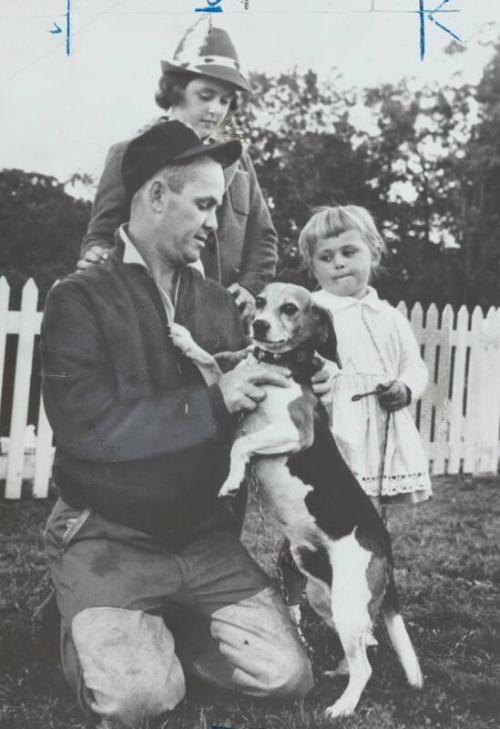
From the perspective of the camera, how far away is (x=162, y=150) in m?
2.14

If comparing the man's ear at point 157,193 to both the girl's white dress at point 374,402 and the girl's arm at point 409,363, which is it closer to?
the girl's white dress at point 374,402

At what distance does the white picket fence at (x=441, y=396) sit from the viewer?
3412 mm

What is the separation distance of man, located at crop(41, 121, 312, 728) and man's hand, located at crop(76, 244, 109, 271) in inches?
2.0

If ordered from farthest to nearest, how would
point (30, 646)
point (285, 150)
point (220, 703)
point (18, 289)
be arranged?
1. point (18, 289)
2. point (285, 150)
3. point (30, 646)
4. point (220, 703)

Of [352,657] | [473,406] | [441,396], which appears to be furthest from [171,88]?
[473,406]

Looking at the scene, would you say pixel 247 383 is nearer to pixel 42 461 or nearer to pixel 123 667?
pixel 123 667

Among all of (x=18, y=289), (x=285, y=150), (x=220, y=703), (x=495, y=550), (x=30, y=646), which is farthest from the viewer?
(x=495, y=550)

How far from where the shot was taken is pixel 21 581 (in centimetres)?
270

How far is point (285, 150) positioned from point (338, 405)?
0.93 m

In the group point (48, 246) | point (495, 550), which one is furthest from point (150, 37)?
point (495, 550)

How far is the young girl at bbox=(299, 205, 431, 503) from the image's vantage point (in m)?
2.47

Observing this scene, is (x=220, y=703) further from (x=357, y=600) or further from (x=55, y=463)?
(x=55, y=463)

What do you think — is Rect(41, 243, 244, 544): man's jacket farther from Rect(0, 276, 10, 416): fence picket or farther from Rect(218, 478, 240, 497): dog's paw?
Rect(0, 276, 10, 416): fence picket

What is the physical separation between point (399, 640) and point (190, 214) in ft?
4.55
